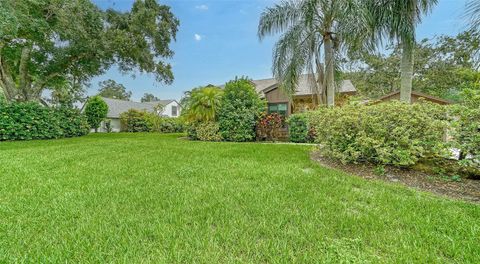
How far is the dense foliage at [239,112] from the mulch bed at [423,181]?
247 inches

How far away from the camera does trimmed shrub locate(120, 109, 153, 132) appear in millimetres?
25625

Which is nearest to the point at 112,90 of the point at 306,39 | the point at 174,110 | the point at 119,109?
the point at 174,110

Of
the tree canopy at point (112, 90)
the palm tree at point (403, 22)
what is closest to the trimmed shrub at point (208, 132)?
the palm tree at point (403, 22)

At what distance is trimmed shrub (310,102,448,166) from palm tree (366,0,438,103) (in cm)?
210

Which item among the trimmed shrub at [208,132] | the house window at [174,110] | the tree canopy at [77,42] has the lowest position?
the trimmed shrub at [208,132]

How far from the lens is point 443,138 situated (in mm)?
4898

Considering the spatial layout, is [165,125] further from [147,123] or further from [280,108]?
[280,108]

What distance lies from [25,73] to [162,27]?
9.72 meters

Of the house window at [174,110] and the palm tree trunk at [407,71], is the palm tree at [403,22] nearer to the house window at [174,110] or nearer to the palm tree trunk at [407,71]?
the palm tree trunk at [407,71]

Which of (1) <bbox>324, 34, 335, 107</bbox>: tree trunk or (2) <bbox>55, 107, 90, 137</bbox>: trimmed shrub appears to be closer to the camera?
(1) <bbox>324, 34, 335, 107</bbox>: tree trunk

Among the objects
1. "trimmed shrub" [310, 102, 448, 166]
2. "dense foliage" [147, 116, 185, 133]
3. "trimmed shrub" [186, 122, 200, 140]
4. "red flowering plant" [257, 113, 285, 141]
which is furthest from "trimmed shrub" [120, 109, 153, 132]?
"trimmed shrub" [310, 102, 448, 166]

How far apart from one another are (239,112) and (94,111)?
17.5 m

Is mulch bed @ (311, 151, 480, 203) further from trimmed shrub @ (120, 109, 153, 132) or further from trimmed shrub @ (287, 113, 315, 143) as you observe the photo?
trimmed shrub @ (120, 109, 153, 132)

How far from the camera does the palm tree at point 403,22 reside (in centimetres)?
678
